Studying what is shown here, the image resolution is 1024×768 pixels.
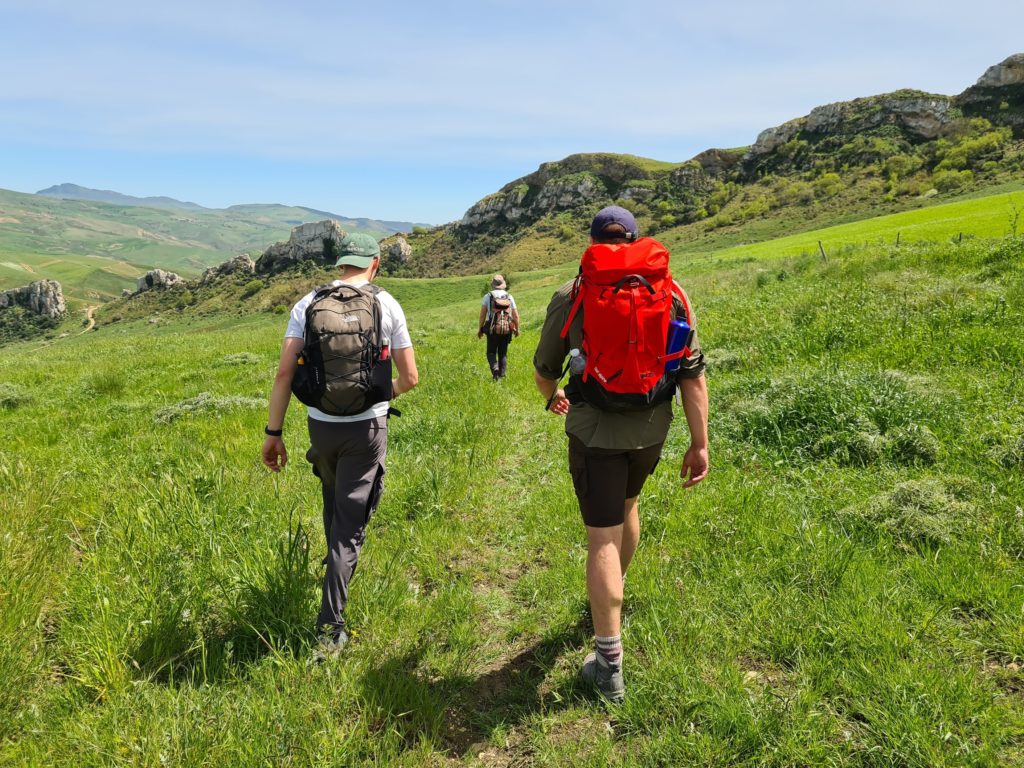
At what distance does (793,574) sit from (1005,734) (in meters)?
1.34

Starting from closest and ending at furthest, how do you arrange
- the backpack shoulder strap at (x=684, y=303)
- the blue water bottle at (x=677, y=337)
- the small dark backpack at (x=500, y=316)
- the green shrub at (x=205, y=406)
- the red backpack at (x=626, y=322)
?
the red backpack at (x=626, y=322), the blue water bottle at (x=677, y=337), the backpack shoulder strap at (x=684, y=303), the green shrub at (x=205, y=406), the small dark backpack at (x=500, y=316)

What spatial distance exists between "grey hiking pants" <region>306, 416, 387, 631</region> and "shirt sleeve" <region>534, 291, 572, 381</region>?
115 centimetres

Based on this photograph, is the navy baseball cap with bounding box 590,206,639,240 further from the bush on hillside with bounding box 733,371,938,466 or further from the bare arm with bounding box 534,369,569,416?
the bush on hillside with bounding box 733,371,938,466

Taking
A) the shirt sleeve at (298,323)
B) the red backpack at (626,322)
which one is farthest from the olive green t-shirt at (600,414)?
the shirt sleeve at (298,323)

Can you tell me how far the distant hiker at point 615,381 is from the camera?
9.26ft

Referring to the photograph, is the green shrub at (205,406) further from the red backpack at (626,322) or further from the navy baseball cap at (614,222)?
the red backpack at (626,322)

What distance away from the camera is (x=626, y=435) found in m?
2.97

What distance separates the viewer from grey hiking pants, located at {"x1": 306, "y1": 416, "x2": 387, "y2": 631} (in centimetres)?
337

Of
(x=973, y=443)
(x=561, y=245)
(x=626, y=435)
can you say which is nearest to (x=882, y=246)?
(x=973, y=443)

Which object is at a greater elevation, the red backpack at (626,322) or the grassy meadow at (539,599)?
the red backpack at (626,322)

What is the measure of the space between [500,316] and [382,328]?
743 centimetres

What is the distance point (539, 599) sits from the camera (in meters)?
4.06

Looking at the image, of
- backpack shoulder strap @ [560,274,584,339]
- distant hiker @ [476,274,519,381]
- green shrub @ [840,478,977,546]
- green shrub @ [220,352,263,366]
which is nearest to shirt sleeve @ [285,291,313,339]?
backpack shoulder strap @ [560,274,584,339]

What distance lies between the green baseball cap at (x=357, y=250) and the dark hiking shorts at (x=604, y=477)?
187 centimetres
